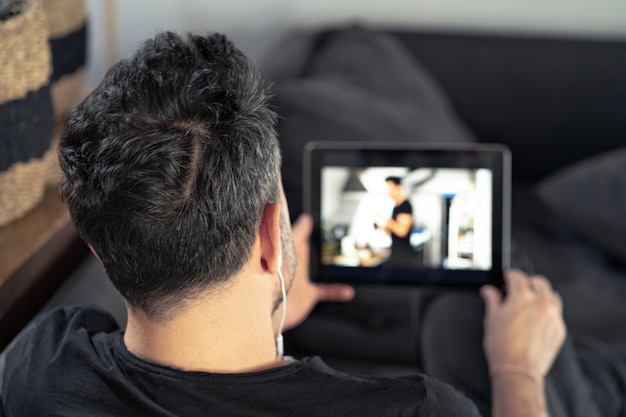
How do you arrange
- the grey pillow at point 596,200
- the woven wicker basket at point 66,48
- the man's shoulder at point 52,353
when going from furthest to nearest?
the grey pillow at point 596,200 < the woven wicker basket at point 66,48 < the man's shoulder at point 52,353

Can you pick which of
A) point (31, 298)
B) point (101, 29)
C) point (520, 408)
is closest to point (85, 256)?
point (31, 298)

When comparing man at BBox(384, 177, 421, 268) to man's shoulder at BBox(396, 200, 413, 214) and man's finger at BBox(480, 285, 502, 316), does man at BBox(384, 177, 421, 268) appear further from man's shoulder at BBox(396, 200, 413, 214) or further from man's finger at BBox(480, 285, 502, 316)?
man's finger at BBox(480, 285, 502, 316)

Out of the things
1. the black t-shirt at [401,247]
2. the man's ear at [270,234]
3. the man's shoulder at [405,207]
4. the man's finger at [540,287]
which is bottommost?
the man's finger at [540,287]

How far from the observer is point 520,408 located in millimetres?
1084

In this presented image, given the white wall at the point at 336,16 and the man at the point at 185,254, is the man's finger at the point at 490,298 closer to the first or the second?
the man at the point at 185,254

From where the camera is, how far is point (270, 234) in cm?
78

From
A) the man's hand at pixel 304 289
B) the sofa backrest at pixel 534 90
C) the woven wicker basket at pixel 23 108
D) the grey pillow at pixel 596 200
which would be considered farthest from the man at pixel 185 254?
the sofa backrest at pixel 534 90

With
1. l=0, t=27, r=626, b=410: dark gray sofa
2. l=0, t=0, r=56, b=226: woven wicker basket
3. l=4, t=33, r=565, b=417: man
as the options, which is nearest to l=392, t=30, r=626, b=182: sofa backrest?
l=0, t=27, r=626, b=410: dark gray sofa

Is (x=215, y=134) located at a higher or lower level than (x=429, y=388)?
higher

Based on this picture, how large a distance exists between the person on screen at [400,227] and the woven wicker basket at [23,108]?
557 mm

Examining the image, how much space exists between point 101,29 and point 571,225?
1284 millimetres

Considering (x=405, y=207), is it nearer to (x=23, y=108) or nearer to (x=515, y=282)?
(x=515, y=282)

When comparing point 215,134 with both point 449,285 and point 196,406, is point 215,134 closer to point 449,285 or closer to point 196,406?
point 196,406

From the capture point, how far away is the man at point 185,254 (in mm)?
710
